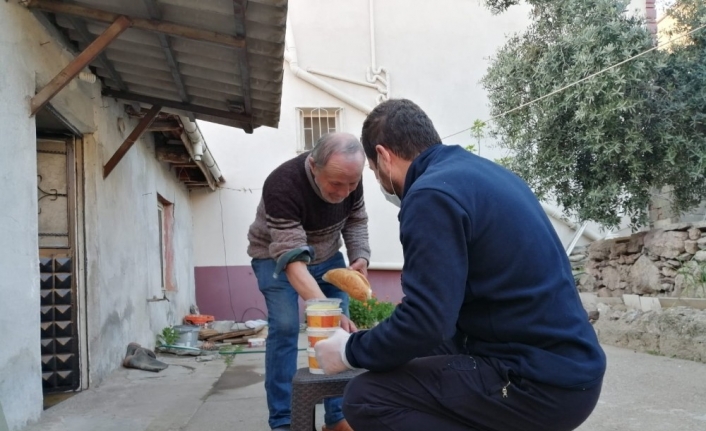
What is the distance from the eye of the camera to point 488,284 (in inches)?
67.3

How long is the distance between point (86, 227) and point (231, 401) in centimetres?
184

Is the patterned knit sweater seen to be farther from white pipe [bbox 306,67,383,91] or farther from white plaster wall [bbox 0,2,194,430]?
white pipe [bbox 306,67,383,91]

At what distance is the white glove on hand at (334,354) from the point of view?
78.2 inches

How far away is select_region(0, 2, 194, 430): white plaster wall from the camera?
11.1 feet

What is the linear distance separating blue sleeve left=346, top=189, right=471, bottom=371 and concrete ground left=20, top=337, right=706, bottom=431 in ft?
6.84

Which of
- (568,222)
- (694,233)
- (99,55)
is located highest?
(99,55)

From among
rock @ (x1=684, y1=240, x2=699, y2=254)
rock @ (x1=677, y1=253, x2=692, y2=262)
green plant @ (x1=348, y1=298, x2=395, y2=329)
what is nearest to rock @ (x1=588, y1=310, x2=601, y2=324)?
rock @ (x1=677, y1=253, x2=692, y2=262)

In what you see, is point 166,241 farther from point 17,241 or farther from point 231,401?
point 17,241

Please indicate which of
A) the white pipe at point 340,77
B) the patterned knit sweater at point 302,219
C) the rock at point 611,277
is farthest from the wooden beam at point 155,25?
the white pipe at point 340,77

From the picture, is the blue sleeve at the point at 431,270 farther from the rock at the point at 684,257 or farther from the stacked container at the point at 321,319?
the rock at the point at 684,257

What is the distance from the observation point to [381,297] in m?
12.2

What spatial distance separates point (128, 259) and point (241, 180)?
234 inches

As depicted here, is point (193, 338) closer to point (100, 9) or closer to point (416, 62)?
point (100, 9)

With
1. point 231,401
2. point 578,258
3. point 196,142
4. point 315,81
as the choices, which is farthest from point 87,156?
point 578,258
